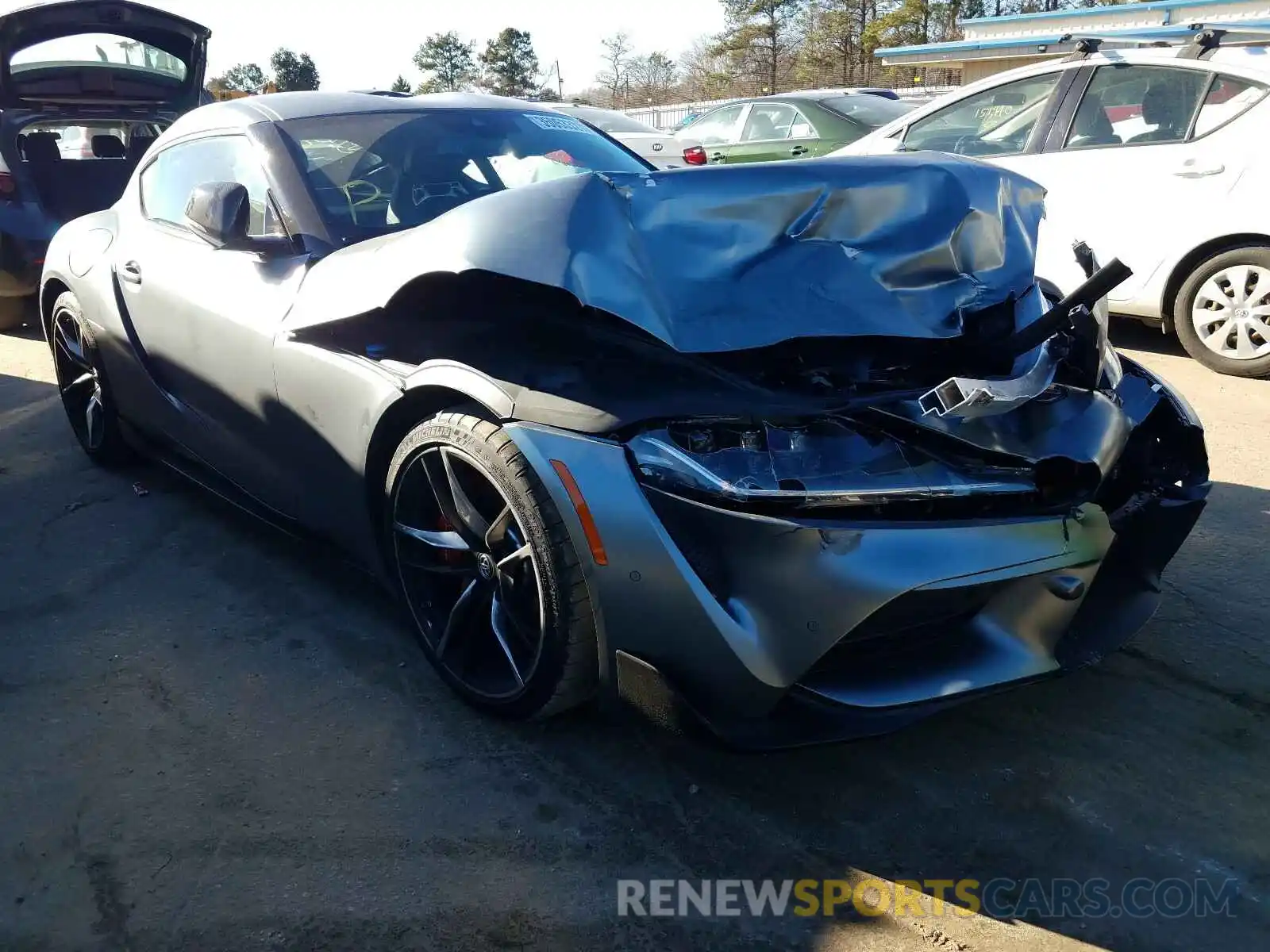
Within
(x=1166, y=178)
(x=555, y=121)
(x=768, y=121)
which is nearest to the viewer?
(x=555, y=121)

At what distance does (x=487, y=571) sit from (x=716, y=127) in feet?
34.2

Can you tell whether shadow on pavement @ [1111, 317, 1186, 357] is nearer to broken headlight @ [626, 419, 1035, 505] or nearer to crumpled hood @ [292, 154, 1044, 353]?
crumpled hood @ [292, 154, 1044, 353]

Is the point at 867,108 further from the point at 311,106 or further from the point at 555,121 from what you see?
the point at 311,106

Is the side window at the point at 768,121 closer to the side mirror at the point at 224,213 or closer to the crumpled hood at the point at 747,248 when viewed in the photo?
the side mirror at the point at 224,213

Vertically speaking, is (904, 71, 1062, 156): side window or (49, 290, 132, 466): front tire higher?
(904, 71, 1062, 156): side window

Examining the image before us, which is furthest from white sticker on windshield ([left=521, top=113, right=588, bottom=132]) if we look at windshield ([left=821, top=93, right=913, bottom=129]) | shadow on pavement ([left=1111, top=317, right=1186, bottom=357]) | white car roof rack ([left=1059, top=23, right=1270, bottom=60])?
windshield ([left=821, top=93, right=913, bottom=129])

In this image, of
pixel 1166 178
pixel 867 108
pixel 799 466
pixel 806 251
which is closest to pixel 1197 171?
pixel 1166 178

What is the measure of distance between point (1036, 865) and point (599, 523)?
1146 mm

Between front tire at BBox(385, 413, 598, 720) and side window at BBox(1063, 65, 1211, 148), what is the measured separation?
476 cm

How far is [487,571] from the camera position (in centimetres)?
248

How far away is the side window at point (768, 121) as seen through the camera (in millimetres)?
10531

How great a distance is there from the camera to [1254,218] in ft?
16.6

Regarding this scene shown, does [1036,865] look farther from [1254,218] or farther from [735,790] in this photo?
[1254,218]

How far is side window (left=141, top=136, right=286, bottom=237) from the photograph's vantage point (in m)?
3.19
